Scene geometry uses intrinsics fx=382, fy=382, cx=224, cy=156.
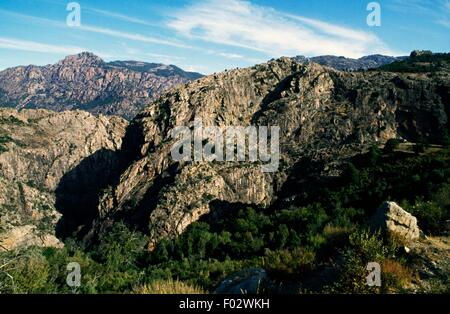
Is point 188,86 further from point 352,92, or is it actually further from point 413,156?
point 413,156

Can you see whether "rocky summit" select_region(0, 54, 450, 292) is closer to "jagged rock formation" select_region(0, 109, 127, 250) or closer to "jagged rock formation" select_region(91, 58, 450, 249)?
"jagged rock formation" select_region(91, 58, 450, 249)

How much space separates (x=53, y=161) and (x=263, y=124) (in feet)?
304

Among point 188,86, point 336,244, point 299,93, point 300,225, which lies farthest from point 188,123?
point 336,244

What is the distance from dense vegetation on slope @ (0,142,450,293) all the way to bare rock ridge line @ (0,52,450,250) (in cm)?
947

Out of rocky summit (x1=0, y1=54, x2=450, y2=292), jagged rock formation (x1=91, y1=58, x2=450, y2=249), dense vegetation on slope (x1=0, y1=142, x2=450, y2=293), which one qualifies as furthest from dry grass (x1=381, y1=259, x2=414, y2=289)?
jagged rock formation (x1=91, y1=58, x2=450, y2=249)

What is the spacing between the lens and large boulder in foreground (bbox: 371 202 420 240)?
14.0m

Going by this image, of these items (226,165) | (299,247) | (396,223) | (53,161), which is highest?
(396,223)

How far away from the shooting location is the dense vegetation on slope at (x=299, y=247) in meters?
11.5

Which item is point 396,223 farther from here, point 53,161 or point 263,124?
point 53,161

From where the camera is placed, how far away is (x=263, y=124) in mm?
139375

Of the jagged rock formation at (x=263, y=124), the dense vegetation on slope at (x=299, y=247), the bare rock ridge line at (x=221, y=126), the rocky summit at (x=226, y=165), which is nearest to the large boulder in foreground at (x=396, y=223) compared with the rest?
the dense vegetation on slope at (x=299, y=247)

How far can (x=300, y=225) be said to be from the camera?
55.7m

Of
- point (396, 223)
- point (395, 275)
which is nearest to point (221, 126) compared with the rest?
point (396, 223)
